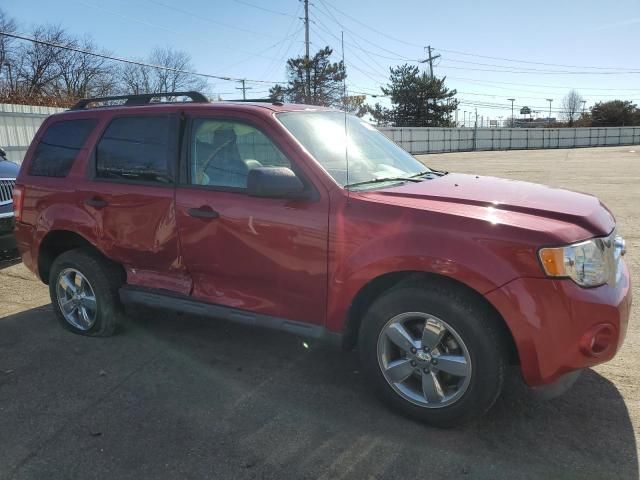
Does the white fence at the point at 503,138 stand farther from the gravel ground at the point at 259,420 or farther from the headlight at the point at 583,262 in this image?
the headlight at the point at 583,262

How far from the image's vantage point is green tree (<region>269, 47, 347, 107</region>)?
153 ft

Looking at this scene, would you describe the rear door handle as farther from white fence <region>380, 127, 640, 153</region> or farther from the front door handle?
white fence <region>380, 127, 640, 153</region>

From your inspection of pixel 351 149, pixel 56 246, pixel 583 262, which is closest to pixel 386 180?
pixel 351 149

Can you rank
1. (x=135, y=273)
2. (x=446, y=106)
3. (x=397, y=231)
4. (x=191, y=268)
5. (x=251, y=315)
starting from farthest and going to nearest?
(x=446, y=106)
(x=135, y=273)
(x=191, y=268)
(x=251, y=315)
(x=397, y=231)

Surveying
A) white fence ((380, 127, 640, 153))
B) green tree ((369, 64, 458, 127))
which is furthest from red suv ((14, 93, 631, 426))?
green tree ((369, 64, 458, 127))

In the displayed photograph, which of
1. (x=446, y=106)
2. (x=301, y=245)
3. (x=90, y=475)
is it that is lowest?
(x=90, y=475)

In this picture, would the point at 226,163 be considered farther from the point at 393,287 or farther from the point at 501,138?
the point at 501,138

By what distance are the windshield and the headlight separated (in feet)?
3.98

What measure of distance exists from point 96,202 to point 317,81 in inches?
1848

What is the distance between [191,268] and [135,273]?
0.66 m

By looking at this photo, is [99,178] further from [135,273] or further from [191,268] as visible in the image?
[191,268]

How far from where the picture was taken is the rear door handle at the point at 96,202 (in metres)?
4.06

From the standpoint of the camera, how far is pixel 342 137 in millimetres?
3758

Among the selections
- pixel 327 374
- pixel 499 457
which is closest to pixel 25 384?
pixel 327 374
